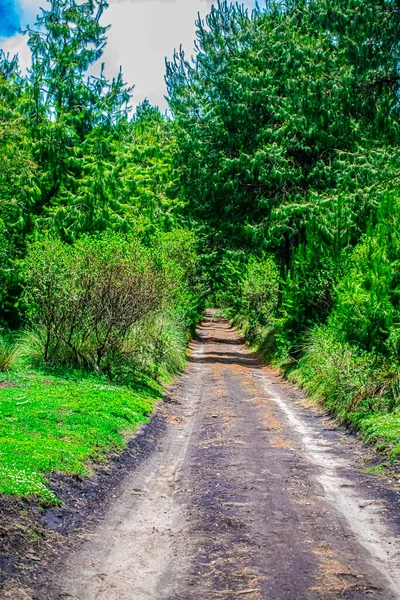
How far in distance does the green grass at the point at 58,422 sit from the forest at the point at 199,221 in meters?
0.05

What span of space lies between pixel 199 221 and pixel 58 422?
26.4 metres

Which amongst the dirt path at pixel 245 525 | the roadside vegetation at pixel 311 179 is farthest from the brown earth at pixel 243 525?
the roadside vegetation at pixel 311 179

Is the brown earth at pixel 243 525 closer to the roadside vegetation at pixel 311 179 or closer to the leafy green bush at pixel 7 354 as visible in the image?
the roadside vegetation at pixel 311 179

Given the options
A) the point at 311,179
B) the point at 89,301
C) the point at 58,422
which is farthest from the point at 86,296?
the point at 311,179

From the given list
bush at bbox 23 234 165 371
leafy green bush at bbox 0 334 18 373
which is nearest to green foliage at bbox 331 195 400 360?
bush at bbox 23 234 165 371

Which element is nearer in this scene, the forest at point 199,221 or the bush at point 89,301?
the forest at point 199,221

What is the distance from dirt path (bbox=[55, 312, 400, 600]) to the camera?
5.08 metres

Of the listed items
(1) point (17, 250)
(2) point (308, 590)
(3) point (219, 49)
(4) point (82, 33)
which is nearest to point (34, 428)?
(2) point (308, 590)

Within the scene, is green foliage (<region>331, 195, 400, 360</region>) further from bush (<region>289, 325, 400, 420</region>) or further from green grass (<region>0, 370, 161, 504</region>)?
green grass (<region>0, 370, 161, 504</region>)

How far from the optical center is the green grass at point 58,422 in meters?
7.38

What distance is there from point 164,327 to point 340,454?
1116cm

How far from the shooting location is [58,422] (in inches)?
409

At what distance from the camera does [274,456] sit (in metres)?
9.95

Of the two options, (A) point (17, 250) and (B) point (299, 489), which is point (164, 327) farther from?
(B) point (299, 489)
